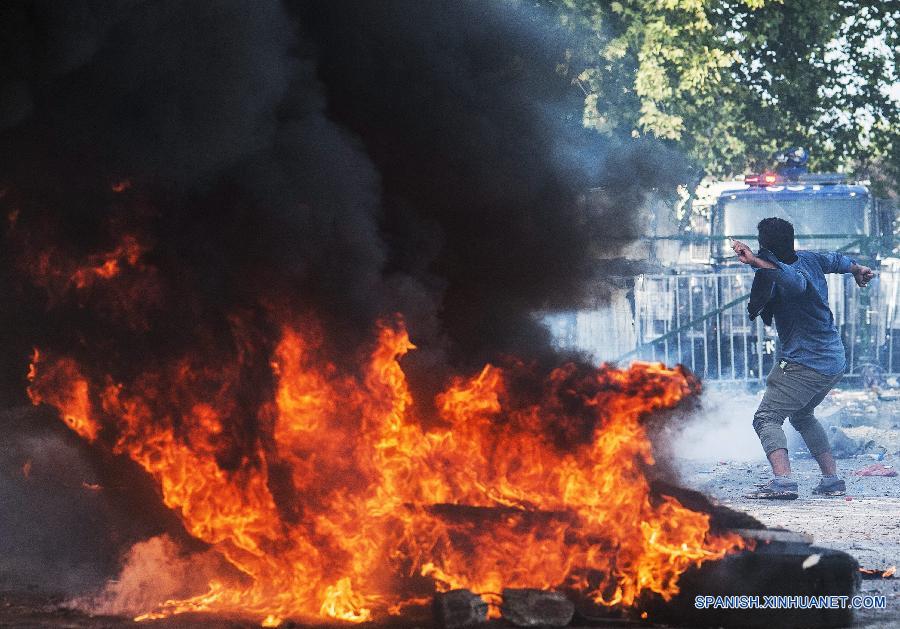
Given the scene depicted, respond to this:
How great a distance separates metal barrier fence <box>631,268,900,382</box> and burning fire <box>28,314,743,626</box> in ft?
32.1

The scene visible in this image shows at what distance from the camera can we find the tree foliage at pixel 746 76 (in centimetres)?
1911

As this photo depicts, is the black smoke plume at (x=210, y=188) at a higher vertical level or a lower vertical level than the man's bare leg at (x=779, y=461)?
higher

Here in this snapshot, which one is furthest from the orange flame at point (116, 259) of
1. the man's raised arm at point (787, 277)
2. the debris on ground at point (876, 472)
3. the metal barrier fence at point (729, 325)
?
the metal barrier fence at point (729, 325)

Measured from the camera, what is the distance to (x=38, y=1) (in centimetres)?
708

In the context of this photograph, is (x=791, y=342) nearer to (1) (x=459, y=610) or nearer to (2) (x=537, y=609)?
(2) (x=537, y=609)

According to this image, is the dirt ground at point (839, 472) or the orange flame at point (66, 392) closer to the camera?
the orange flame at point (66, 392)

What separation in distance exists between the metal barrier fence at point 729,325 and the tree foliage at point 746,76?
8.23 feet

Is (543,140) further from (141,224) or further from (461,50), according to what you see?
(141,224)

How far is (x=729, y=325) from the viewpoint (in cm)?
1698

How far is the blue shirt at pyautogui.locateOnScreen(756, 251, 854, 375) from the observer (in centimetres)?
1022

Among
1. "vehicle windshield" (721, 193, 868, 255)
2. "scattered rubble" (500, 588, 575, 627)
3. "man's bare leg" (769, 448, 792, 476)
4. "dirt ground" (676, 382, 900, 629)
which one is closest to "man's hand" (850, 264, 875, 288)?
"man's bare leg" (769, 448, 792, 476)

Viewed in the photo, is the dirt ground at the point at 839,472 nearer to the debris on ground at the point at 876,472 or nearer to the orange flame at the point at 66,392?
the debris on ground at the point at 876,472

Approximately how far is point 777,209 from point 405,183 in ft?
35.5

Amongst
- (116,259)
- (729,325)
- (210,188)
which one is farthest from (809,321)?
(729,325)
